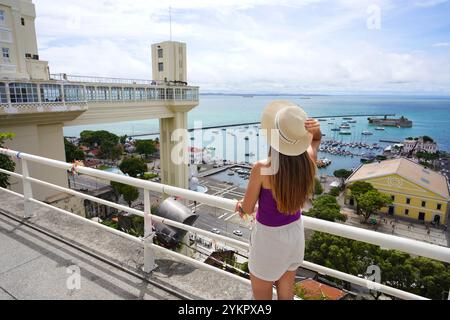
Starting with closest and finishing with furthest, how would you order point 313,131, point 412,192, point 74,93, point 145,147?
1. point 313,131
2. point 74,93
3. point 412,192
4. point 145,147

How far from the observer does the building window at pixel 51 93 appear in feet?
37.1

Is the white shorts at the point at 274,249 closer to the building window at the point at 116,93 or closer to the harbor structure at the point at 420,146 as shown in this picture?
the building window at the point at 116,93

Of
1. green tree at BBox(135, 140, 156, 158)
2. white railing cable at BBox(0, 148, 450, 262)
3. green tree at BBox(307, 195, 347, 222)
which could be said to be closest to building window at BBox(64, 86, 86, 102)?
white railing cable at BBox(0, 148, 450, 262)

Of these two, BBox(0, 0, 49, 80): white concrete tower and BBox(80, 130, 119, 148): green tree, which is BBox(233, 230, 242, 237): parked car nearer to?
BBox(0, 0, 49, 80): white concrete tower

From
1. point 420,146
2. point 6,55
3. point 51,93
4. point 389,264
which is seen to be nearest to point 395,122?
point 420,146

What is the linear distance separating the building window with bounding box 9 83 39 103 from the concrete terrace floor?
9.59 meters

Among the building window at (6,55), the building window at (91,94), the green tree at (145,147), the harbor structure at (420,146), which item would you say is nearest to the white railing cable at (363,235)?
the building window at (91,94)

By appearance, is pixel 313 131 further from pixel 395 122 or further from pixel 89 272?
pixel 395 122

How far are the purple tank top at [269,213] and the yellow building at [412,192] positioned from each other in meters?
30.7

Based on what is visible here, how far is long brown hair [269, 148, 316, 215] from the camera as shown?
1.27m

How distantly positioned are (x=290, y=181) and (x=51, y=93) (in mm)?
13240

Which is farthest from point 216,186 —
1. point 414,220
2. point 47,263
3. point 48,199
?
point 47,263

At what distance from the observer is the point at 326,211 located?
19.9 meters
